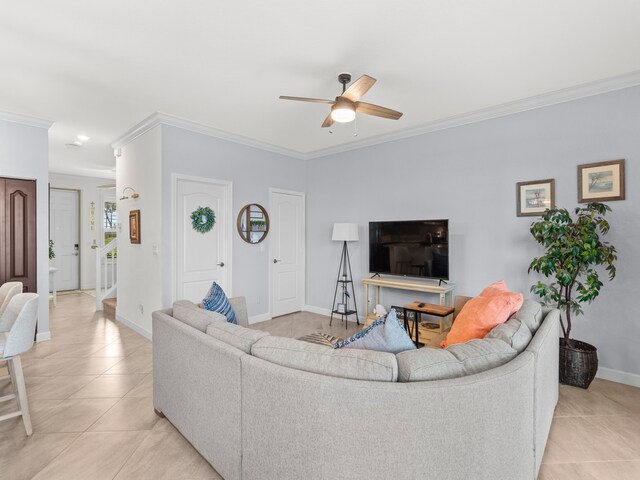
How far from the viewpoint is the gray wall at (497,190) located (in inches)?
116

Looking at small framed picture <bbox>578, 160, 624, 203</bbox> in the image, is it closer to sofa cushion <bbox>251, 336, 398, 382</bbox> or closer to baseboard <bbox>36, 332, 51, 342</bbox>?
sofa cushion <bbox>251, 336, 398, 382</bbox>

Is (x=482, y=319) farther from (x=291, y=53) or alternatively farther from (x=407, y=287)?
(x=291, y=53)

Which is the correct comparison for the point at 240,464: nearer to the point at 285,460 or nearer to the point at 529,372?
the point at 285,460

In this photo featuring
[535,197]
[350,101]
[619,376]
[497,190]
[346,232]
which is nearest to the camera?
[350,101]

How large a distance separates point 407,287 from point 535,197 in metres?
1.65

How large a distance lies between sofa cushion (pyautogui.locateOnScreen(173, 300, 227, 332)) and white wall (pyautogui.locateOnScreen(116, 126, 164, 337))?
190cm

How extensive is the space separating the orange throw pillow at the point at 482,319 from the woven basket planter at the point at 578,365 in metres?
1.35

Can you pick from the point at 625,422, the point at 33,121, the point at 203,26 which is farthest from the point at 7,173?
the point at 625,422

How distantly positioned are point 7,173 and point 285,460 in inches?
176

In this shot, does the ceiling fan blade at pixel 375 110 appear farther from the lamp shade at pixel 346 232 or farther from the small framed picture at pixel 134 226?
the small framed picture at pixel 134 226

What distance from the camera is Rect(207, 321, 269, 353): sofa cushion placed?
5.36 ft

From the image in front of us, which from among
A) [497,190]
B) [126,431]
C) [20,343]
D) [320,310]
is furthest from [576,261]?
[20,343]

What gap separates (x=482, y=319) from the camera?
80.0 inches

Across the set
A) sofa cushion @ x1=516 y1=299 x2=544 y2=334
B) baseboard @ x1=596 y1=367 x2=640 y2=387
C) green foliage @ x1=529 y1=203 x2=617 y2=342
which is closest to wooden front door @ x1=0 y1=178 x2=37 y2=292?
sofa cushion @ x1=516 y1=299 x2=544 y2=334
